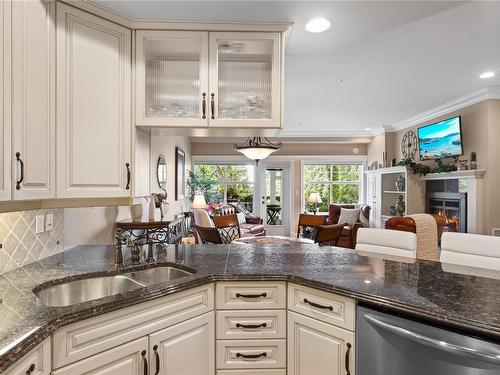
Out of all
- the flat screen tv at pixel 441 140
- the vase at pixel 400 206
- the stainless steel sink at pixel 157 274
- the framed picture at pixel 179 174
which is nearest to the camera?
the stainless steel sink at pixel 157 274

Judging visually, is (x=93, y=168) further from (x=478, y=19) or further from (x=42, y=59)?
(x=478, y=19)

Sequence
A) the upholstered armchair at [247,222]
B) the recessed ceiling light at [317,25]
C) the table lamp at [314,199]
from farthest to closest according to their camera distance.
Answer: the table lamp at [314,199]
the upholstered armchair at [247,222]
the recessed ceiling light at [317,25]

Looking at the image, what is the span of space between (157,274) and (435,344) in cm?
149

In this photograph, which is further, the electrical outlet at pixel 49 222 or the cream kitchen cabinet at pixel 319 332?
the electrical outlet at pixel 49 222

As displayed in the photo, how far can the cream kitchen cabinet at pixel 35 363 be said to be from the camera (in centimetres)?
91

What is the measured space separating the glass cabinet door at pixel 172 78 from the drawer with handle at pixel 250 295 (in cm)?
102

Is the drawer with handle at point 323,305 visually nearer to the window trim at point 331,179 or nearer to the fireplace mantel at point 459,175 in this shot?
the fireplace mantel at point 459,175

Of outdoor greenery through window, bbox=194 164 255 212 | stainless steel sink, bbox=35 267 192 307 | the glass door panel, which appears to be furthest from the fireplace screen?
stainless steel sink, bbox=35 267 192 307

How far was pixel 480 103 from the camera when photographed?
4449mm

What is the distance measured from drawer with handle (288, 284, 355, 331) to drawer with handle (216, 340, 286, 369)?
248mm

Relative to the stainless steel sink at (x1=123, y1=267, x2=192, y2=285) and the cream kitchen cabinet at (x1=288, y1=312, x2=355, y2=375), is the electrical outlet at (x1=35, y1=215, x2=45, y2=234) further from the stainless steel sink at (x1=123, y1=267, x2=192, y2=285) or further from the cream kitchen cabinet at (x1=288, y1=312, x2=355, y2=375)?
the cream kitchen cabinet at (x1=288, y1=312, x2=355, y2=375)

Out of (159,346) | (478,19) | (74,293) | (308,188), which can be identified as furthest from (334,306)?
(308,188)

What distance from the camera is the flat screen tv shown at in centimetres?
476

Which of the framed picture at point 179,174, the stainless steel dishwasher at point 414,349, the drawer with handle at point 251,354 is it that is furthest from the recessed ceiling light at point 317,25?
the framed picture at point 179,174
